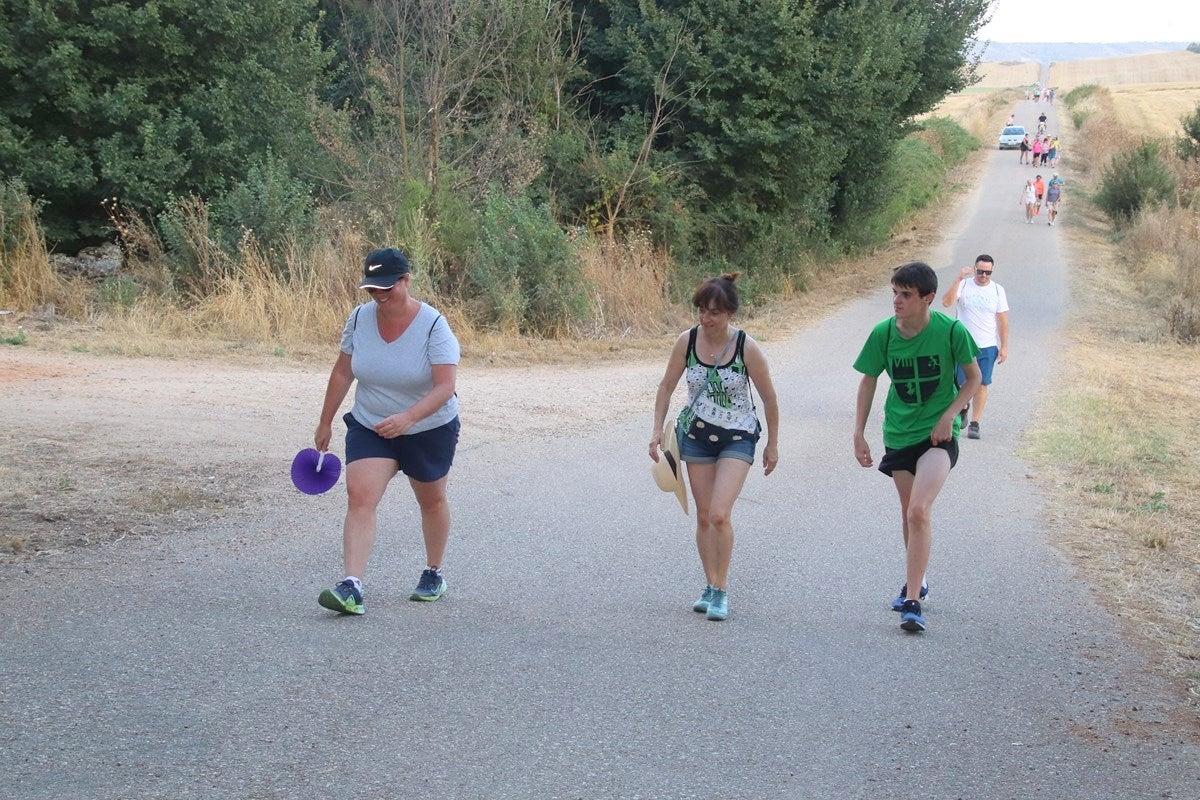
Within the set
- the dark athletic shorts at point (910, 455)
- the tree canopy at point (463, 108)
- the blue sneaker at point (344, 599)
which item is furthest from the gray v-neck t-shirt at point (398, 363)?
the tree canopy at point (463, 108)

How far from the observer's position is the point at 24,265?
1520 centimetres

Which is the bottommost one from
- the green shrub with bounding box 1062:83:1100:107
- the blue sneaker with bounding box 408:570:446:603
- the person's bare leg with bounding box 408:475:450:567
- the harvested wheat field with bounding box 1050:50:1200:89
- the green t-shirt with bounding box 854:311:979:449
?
the blue sneaker with bounding box 408:570:446:603

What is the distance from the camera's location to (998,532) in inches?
322

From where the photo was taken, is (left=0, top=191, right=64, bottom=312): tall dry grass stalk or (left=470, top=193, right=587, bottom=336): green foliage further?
(left=470, top=193, right=587, bottom=336): green foliage

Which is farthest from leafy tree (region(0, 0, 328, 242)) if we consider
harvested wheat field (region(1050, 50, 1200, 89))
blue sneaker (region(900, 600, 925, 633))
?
harvested wheat field (region(1050, 50, 1200, 89))

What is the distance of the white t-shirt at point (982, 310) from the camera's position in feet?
37.8

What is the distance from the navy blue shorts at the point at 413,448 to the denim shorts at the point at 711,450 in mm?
1193

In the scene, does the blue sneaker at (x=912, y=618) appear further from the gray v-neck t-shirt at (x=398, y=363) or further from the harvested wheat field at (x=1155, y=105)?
the harvested wheat field at (x=1155, y=105)

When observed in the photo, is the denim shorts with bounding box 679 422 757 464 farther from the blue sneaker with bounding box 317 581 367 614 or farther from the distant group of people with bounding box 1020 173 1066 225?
the distant group of people with bounding box 1020 173 1066 225

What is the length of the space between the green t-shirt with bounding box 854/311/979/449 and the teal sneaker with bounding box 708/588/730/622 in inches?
45.5

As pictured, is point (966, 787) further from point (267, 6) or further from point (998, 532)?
point (267, 6)

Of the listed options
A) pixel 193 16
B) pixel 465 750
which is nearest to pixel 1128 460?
pixel 465 750

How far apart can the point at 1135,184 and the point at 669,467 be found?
34470 millimetres

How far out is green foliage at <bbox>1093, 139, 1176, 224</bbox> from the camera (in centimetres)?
3559
